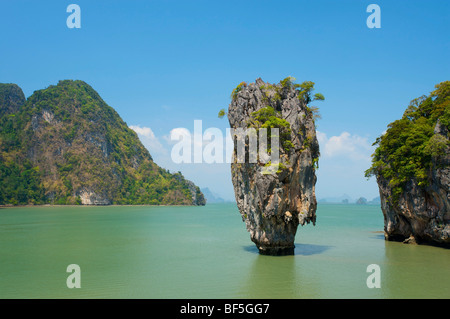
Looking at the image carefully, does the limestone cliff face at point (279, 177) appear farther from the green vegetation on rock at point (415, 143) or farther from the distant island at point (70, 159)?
the distant island at point (70, 159)

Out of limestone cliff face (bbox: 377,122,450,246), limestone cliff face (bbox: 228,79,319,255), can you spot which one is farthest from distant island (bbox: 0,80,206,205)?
limestone cliff face (bbox: 377,122,450,246)

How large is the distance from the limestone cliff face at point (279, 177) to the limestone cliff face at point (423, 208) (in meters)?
7.55

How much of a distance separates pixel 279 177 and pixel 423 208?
36.2 feet

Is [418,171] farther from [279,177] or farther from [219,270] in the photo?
[219,270]

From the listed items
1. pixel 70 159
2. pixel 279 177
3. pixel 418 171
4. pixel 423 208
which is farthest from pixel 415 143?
pixel 70 159

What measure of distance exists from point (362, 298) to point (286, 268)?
5.15 m

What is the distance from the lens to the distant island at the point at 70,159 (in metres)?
125

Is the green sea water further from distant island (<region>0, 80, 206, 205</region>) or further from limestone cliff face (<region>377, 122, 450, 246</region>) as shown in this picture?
distant island (<region>0, 80, 206, 205</region>)

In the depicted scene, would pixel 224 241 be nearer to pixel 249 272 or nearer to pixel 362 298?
pixel 249 272

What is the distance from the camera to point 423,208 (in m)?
23.6

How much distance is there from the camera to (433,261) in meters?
20.1

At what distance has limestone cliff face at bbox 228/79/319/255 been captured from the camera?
20031 mm

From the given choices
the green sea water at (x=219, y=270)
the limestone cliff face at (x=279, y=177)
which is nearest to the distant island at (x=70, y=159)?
the green sea water at (x=219, y=270)
